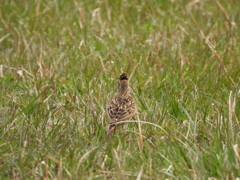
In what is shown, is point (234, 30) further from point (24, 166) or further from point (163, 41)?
point (24, 166)

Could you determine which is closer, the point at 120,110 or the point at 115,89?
the point at 120,110

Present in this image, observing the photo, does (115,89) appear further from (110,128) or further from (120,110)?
(110,128)

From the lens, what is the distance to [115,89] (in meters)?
6.73

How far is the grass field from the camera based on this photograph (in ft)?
15.0

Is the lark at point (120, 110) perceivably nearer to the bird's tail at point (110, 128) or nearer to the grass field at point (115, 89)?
the bird's tail at point (110, 128)

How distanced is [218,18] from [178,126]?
14.6 ft

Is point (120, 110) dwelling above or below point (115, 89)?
above

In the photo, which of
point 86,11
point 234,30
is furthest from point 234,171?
point 86,11

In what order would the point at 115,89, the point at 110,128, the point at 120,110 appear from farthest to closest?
1. the point at 115,89
2. the point at 120,110
3. the point at 110,128

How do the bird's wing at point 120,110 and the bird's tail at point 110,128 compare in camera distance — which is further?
the bird's wing at point 120,110

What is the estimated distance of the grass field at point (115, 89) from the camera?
4566 mm

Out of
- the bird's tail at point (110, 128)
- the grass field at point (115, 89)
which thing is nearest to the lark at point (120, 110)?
the bird's tail at point (110, 128)

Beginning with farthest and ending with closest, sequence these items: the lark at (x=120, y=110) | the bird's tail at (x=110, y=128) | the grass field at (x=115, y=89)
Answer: the lark at (x=120, y=110), the bird's tail at (x=110, y=128), the grass field at (x=115, y=89)

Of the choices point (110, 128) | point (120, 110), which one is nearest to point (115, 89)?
point (120, 110)
